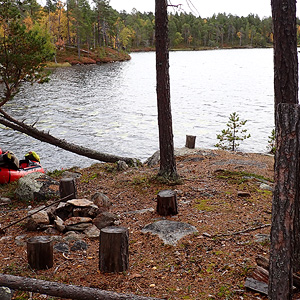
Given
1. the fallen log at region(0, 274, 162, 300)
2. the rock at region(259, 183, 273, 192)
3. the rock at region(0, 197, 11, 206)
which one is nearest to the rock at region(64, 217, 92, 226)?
the rock at region(0, 197, 11, 206)

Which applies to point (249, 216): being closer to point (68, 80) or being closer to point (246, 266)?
point (246, 266)

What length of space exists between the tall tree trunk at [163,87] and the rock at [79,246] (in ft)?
12.6

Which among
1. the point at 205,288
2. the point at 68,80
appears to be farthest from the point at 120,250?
the point at 68,80

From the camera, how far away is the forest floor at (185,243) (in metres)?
5.34

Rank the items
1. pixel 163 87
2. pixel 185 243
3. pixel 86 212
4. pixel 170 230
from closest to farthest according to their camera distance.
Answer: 1. pixel 185 243
2. pixel 170 230
3. pixel 86 212
4. pixel 163 87

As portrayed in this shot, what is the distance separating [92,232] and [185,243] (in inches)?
81.6

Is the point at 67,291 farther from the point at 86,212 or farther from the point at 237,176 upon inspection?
the point at 237,176

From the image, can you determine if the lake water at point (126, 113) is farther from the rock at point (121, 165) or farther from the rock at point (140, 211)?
the rock at point (140, 211)

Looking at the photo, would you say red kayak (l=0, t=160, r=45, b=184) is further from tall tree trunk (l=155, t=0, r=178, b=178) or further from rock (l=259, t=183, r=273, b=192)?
rock (l=259, t=183, r=273, b=192)

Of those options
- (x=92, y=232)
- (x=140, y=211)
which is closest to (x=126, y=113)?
(x=140, y=211)

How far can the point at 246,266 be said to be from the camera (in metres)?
5.50

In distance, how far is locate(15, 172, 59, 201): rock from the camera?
9805 millimetres

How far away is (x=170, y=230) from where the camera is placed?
23.5 feet

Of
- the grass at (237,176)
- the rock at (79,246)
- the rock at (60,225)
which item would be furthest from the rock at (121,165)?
the rock at (79,246)
